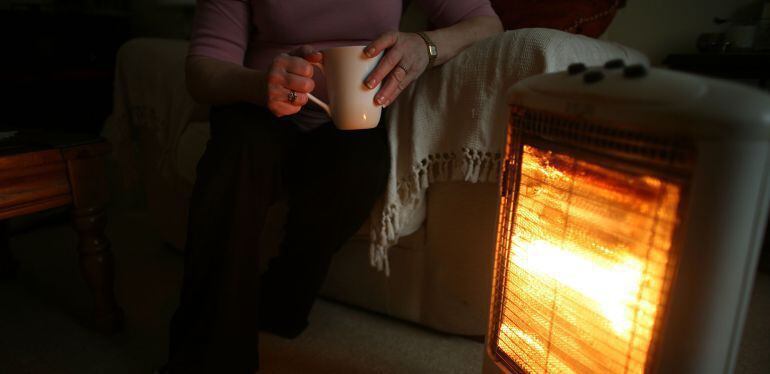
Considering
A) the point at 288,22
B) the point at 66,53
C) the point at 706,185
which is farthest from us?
the point at 66,53

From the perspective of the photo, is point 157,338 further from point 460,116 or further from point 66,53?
point 66,53

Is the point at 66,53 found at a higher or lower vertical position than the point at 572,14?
lower

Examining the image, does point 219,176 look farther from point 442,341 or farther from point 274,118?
point 442,341

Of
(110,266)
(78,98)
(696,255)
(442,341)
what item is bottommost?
(442,341)

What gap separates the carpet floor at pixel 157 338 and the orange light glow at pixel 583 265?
339 millimetres

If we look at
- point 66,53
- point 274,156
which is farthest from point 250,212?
point 66,53

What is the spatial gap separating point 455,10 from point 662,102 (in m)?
0.61

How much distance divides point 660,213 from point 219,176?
1.85 ft

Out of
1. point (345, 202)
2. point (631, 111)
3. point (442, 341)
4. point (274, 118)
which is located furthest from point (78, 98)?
point (631, 111)

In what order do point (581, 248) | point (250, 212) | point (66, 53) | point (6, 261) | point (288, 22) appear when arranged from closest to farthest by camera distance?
point (581, 248) → point (250, 212) → point (288, 22) → point (6, 261) → point (66, 53)

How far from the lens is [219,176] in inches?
27.4

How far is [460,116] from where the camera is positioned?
0.72 meters

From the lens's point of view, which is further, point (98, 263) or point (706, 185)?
point (98, 263)

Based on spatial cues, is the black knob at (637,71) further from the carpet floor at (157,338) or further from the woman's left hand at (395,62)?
the carpet floor at (157,338)
